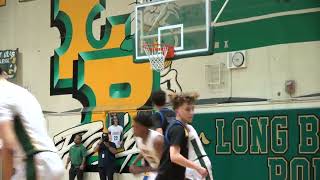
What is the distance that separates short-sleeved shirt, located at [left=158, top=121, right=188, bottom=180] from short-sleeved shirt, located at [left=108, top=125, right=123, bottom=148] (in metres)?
8.68

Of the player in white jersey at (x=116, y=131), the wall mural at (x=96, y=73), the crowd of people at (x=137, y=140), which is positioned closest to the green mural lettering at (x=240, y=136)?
the wall mural at (x=96, y=73)

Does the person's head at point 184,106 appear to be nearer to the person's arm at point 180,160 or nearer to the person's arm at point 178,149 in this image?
the person's arm at point 178,149

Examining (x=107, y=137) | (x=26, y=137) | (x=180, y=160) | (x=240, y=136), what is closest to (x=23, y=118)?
(x=26, y=137)

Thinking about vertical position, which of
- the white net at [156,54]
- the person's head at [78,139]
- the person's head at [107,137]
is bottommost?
the person's head at [78,139]

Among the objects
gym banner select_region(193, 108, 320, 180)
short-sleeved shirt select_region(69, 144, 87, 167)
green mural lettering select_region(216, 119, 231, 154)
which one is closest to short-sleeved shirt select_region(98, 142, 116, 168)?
short-sleeved shirt select_region(69, 144, 87, 167)

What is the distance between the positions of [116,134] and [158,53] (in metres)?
2.91

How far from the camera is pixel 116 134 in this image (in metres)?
14.2

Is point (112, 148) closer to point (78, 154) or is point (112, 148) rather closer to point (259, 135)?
point (78, 154)

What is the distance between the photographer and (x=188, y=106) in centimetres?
570

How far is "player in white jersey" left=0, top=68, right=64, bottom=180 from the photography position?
12.0ft

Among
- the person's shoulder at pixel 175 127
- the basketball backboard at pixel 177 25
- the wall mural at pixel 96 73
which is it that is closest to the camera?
the person's shoulder at pixel 175 127

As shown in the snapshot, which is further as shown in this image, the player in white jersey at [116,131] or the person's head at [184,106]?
the player in white jersey at [116,131]

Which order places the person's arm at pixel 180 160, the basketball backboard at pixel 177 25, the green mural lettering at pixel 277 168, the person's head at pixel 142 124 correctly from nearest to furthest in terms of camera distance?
the person's head at pixel 142 124, the person's arm at pixel 180 160, the green mural lettering at pixel 277 168, the basketball backboard at pixel 177 25

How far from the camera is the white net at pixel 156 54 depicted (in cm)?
1236
